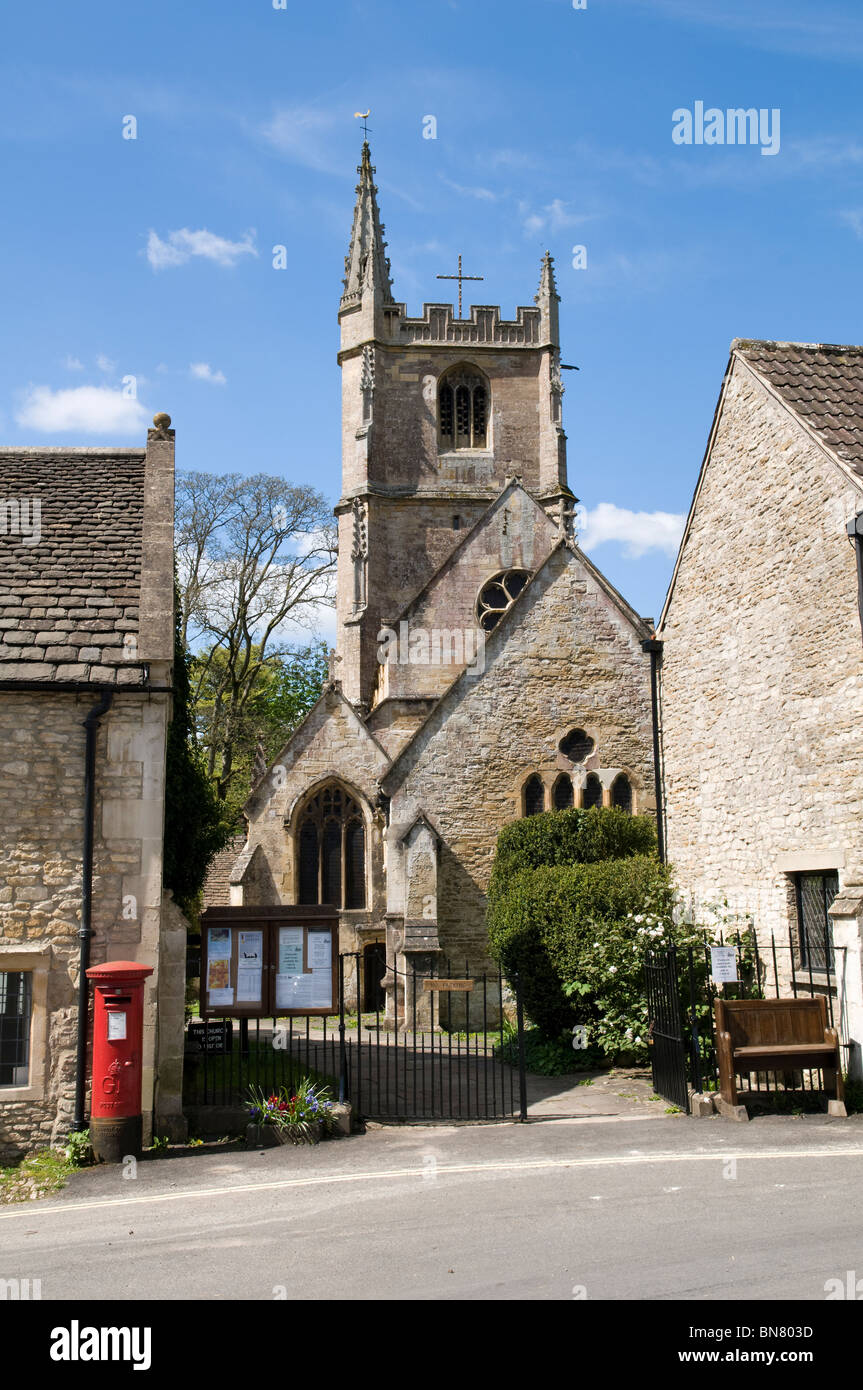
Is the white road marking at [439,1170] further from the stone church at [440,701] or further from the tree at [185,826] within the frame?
the stone church at [440,701]

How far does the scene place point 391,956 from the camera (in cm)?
2084

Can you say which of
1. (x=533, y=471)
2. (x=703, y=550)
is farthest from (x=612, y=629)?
(x=533, y=471)

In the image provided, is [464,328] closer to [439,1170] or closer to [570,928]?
[570,928]

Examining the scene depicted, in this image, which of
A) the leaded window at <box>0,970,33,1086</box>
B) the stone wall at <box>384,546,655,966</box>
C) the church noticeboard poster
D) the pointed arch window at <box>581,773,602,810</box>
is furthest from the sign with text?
the pointed arch window at <box>581,773,602,810</box>

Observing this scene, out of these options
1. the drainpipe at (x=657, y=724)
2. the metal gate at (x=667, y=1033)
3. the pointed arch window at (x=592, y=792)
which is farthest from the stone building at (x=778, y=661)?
the pointed arch window at (x=592, y=792)

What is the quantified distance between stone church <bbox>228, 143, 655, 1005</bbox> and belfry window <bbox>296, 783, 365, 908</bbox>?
33 mm

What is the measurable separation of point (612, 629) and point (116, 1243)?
16019mm

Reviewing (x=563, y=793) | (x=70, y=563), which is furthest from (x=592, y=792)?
(x=70, y=563)

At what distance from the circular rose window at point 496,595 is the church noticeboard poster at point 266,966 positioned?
51.0ft

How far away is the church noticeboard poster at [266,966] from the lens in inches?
→ 446

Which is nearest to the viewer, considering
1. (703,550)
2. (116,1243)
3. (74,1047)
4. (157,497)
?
(116,1243)

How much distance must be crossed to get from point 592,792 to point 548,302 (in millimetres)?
22265

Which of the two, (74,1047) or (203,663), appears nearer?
(74,1047)
